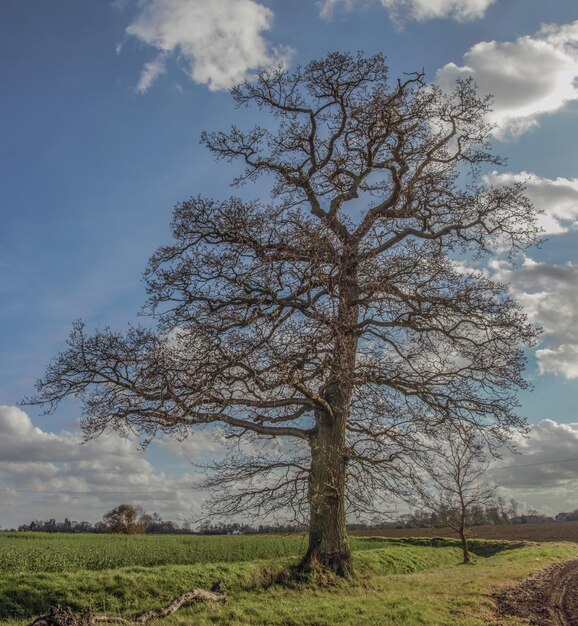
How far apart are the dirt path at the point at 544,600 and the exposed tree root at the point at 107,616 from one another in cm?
628

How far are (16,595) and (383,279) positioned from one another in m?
11.9

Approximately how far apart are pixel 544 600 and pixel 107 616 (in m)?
10.4

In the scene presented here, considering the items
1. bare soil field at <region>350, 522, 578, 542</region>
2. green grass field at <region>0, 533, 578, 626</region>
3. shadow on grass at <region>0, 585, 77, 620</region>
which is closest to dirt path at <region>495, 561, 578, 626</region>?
green grass field at <region>0, 533, 578, 626</region>

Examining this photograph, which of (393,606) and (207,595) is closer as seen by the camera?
(393,606)

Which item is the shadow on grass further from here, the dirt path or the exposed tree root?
the dirt path

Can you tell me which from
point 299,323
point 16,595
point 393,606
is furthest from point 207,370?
point 16,595

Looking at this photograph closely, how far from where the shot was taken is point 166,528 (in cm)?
6125

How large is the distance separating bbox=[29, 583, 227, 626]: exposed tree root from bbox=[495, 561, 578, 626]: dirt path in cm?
628

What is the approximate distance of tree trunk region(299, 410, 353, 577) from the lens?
13.9 metres

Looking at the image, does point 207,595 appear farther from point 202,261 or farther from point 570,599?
point 570,599

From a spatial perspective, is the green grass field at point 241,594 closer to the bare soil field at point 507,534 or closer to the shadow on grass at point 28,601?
the shadow on grass at point 28,601

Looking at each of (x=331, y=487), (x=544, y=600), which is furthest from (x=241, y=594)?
(x=544, y=600)

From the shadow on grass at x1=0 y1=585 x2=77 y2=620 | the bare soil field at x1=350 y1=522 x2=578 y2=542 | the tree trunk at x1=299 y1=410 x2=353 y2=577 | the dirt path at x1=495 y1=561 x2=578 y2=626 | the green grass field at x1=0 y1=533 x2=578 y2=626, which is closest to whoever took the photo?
the green grass field at x1=0 y1=533 x2=578 y2=626

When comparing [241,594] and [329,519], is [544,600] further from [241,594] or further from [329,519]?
[241,594]
